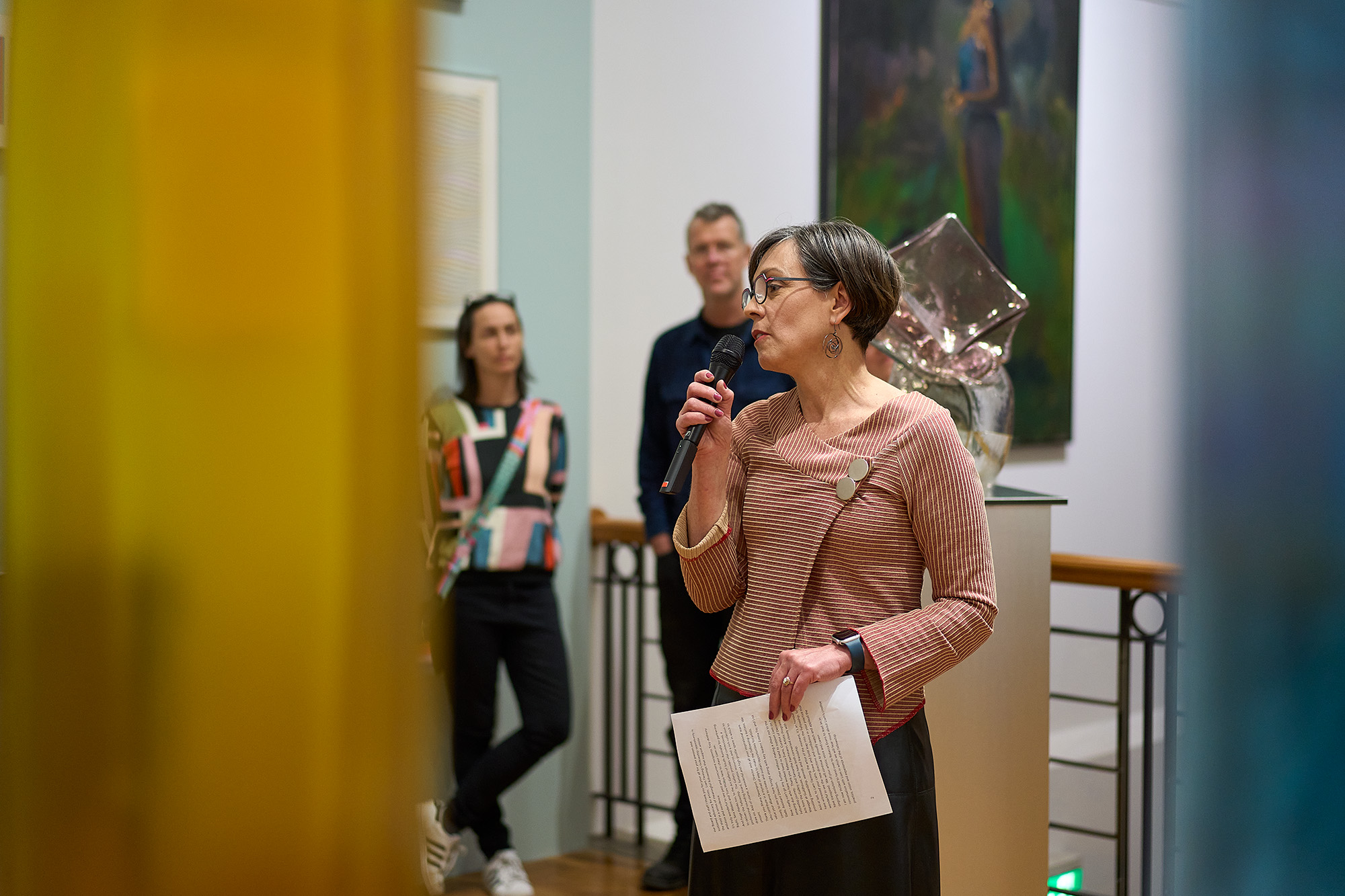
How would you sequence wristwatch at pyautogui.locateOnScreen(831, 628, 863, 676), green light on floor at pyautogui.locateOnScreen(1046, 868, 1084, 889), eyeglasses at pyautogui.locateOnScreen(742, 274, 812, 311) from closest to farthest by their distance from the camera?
wristwatch at pyautogui.locateOnScreen(831, 628, 863, 676), eyeglasses at pyautogui.locateOnScreen(742, 274, 812, 311), green light on floor at pyautogui.locateOnScreen(1046, 868, 1084, 889)

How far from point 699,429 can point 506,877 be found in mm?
2452

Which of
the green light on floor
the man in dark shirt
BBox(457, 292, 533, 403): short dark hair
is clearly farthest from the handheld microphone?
the green light on floor

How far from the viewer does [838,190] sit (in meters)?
5.17

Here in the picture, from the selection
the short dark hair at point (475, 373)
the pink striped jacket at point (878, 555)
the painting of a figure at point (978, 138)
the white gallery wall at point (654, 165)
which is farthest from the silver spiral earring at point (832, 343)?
the painting of a figure at point (978, 138)

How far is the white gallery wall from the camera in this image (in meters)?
4.29

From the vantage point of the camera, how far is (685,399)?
3.50 metres

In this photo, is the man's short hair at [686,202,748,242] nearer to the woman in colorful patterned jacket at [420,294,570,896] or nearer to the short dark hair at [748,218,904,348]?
the woman in colorful patterned jacket at [420,294,570,896]

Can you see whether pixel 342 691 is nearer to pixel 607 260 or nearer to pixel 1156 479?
pixel 1156 479

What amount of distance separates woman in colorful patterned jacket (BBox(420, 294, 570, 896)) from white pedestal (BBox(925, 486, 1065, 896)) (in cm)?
156

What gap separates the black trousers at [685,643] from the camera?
337cm

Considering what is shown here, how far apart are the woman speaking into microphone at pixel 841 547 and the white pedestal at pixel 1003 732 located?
0.72 m

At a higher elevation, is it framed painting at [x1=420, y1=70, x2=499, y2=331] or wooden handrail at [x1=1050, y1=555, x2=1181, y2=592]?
framed painting at [x1=420, y1=70, x2=499, y2=331]

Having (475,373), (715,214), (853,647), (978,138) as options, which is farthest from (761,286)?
(978,138)

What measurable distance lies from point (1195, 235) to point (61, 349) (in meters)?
0.21
